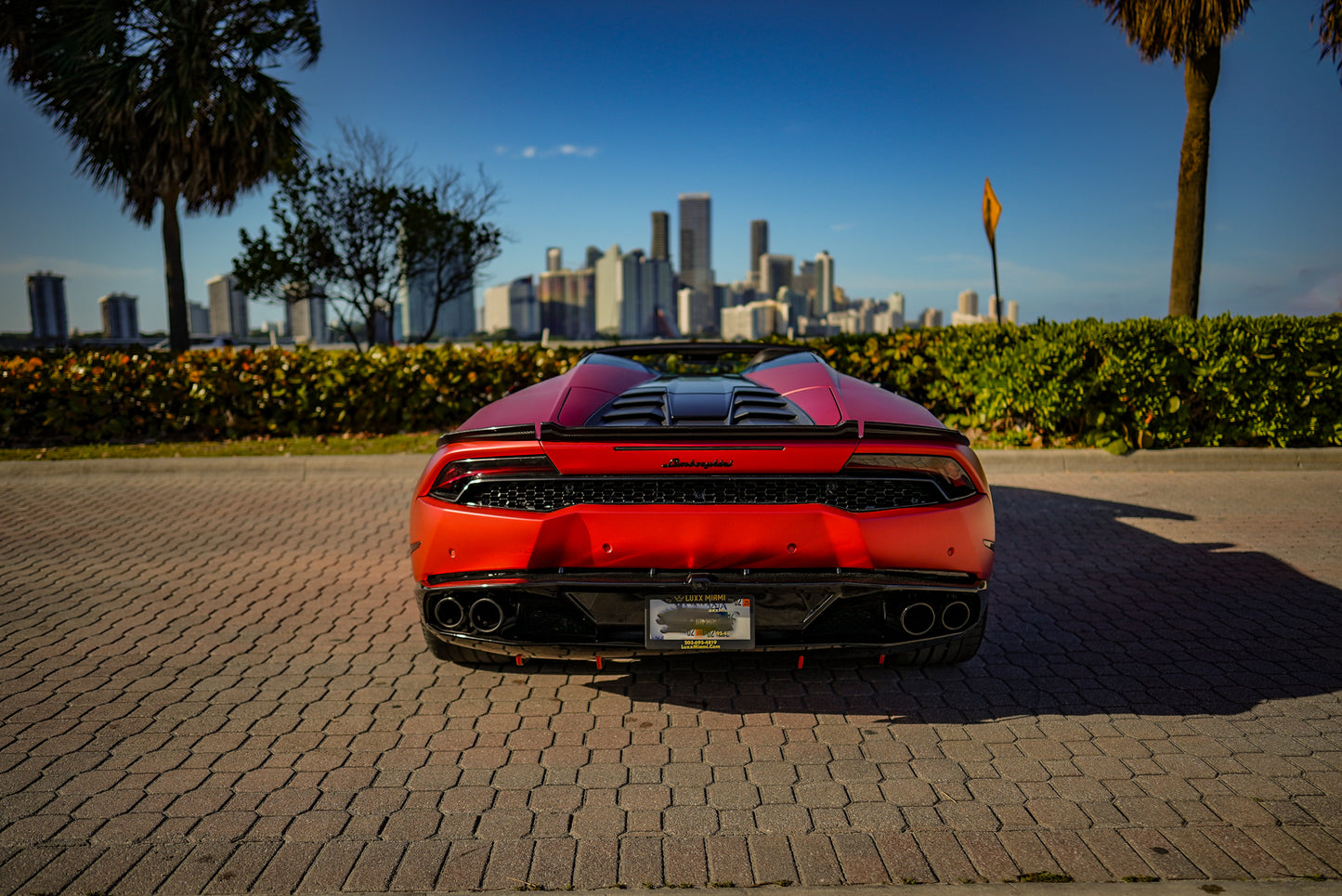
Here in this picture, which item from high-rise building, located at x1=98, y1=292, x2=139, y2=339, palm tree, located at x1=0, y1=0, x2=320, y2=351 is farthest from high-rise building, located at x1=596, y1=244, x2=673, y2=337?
palm tree, located at x1=0, y1=0, x2=320, y2=351

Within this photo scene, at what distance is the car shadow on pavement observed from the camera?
3393mm

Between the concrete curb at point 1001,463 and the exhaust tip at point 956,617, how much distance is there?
20.6 feet

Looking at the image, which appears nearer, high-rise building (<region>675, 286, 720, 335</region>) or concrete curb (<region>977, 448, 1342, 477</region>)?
concrete curb (<region>977, 448, 1342, 477</region>)

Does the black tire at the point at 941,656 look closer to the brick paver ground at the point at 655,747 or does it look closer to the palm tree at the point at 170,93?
the brick paver ground at the point at 655,747

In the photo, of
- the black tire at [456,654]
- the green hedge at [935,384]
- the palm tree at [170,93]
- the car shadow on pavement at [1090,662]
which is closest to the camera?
the car shadow on pavement at [1090,662]

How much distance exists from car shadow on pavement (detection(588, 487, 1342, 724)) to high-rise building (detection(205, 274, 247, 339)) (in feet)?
270

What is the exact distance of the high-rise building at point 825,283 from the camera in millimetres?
125375

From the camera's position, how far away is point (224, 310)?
3538 inches

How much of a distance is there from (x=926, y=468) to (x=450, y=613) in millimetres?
1835

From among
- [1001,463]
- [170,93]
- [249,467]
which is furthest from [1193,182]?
[170,93]

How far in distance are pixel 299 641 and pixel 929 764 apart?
3.09 m

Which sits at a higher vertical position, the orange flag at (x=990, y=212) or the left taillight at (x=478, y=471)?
the orange flag at (x=990, y=212)

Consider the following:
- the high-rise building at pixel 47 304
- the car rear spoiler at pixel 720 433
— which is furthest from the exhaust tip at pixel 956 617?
the high-rise building at pixel 47 304

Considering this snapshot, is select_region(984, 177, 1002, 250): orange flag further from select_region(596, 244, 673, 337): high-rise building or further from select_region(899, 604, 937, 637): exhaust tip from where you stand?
select_region(596, 244, 673, 337): high-rise building
